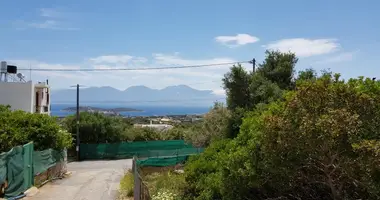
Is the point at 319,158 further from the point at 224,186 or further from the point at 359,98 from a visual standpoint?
the point at 224,186

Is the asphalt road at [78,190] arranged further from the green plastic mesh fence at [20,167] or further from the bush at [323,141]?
the bush at [323,141]

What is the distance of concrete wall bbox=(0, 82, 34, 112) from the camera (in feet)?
165

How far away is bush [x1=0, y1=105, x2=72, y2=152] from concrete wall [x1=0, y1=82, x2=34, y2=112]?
29.2m

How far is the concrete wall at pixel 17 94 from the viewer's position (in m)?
50.2

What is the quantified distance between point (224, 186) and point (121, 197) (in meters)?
8.28

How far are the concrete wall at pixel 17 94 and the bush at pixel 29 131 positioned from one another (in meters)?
29.2

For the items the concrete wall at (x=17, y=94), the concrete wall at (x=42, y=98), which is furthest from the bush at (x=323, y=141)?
the concrete wall at (x=42, y=98)

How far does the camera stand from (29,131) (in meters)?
20.5

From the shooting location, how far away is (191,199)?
1356 centimetres

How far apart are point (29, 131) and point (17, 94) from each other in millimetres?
32427

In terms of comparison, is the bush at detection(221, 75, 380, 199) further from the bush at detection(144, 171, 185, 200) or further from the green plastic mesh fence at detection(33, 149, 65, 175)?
the green plastic mesh fence at detection(33, 149, 65, 175)

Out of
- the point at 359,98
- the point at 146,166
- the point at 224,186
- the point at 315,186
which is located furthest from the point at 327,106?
the point at 146,166

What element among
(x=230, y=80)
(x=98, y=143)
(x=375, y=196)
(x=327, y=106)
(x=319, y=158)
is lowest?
(x=98, y=143)

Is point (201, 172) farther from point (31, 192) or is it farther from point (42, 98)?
point (42, 98)
